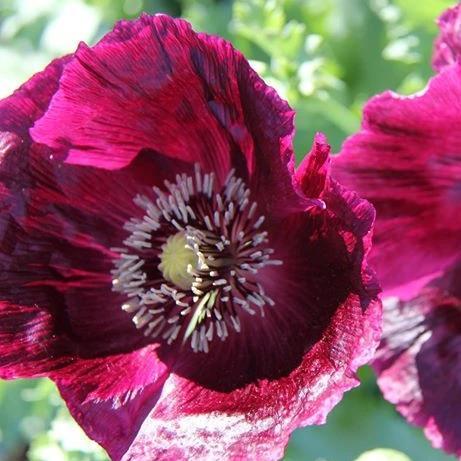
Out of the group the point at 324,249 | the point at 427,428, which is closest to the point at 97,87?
the point at 324,249

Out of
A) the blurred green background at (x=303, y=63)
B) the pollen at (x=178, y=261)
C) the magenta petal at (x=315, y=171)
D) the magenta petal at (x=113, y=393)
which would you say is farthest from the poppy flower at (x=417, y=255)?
the blurred green background at (x=303, y=63)

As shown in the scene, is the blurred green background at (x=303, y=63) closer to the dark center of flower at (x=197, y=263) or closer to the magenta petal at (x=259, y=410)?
the dark center of flower at (x=197, y=263)

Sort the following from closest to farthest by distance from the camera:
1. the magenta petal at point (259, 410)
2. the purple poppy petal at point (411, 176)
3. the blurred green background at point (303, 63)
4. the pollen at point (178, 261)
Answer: the magenta petal at point (259, 410)
the purple poppy petal at point (411, 176)
the pollen at point (178, 261)
the blurred green background at point (303, 63)

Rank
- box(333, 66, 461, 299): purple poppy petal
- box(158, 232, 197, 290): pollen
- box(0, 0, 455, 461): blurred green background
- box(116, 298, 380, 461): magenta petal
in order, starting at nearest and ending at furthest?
box(116, 298, 380, 461): magenta petal → box(333, 66, 461, 299): purple poppy petal → box(158, 232, 197, 290): pollen → box(0, 0, 455, 461): blurred green background

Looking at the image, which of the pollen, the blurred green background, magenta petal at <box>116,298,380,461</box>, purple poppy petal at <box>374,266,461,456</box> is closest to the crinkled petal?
magenta petal at <box>116,298,380,461</box>

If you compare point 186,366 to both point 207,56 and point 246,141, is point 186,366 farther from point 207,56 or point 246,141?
point 207,56

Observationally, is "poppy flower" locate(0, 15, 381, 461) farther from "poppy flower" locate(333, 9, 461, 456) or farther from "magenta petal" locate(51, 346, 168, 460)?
"poppy flower" locate(333, 9, 461, 456)
